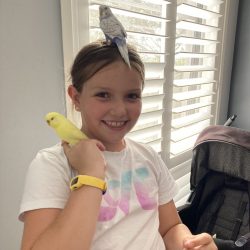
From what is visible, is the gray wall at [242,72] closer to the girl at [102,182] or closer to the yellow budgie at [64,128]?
the girl at [102,182]

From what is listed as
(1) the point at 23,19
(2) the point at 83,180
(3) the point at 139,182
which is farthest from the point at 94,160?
(1) the point at 23,19

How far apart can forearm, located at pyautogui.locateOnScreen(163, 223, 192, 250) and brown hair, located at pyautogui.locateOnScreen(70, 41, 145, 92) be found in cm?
53

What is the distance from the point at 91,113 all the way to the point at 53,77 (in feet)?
0.69

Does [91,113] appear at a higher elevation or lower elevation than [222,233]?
higher

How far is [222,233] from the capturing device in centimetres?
125

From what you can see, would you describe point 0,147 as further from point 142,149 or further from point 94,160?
point 142,149

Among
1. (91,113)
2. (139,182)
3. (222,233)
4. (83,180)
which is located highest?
(91,113)

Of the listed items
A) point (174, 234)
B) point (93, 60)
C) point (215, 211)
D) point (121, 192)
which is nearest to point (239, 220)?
point (215, 211)

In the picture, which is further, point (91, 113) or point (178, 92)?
point (178, 92)

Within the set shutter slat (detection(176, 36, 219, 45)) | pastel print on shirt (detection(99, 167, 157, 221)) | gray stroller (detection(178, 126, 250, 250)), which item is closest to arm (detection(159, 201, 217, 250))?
pastel print on shirt (detection(99, 167, 157, 221))

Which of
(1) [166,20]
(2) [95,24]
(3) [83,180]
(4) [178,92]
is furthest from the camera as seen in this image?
(4) [178,92]

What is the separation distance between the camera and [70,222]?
53 cm

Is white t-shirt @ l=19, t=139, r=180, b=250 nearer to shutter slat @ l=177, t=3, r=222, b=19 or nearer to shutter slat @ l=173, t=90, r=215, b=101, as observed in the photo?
shutter slat @ l=173, t=90, r=215, b=101

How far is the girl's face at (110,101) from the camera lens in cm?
71
